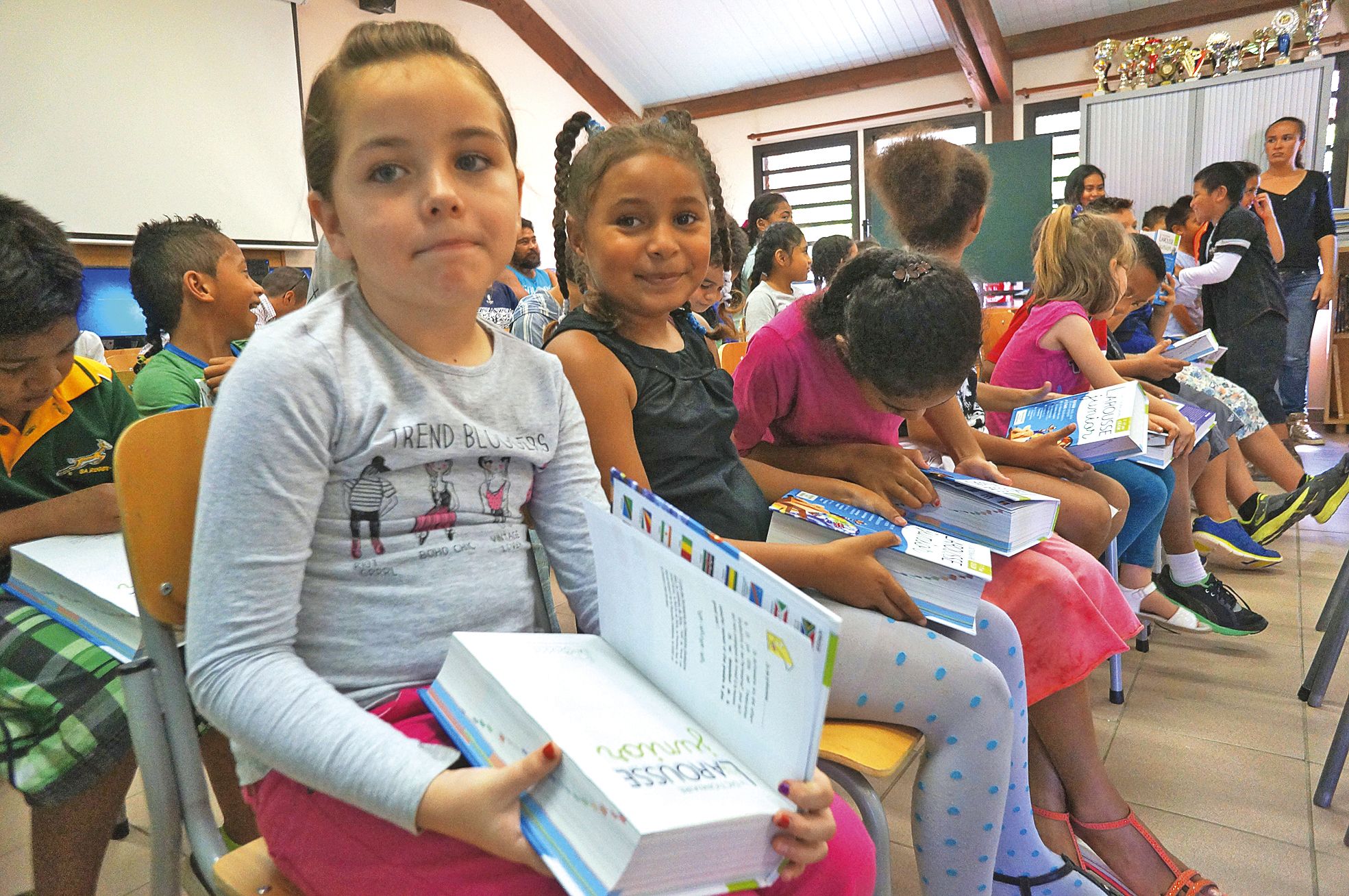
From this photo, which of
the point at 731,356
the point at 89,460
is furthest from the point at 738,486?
the point at 89,460

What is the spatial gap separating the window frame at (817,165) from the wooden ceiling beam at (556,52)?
133 centimetres

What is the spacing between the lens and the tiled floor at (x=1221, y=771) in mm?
1271

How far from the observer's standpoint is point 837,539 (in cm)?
91

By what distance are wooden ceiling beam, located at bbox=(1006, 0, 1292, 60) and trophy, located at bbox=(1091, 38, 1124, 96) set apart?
0.25 m

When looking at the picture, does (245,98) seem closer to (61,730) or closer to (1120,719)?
(61,730)

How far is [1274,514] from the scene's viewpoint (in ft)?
8.06

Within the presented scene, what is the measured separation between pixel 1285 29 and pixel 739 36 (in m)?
3.73

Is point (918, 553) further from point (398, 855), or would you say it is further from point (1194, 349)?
point (1194, 349)

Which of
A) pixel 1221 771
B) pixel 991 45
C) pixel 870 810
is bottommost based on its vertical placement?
pixel 1221 771

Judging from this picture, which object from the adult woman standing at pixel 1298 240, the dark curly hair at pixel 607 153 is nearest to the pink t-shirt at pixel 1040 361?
the dark curly hair at pixel 607 153

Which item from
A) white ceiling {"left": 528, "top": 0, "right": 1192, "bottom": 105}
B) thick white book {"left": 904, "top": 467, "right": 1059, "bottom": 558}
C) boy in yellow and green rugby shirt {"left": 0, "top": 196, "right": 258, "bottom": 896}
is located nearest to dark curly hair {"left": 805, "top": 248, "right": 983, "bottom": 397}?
thick white book {"left": 904, "top": 467, "right": 1059, "bottom": 558}

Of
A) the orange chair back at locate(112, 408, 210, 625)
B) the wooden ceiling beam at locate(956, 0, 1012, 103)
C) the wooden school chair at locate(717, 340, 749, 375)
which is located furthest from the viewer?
the wooden ceiling beam at locate(956, 0, 1012, 103)

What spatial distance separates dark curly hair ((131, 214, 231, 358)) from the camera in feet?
5.82

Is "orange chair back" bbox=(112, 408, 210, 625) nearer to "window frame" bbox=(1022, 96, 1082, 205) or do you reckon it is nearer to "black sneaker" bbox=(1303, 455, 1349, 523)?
"black sneaker" bbox=(1303, 455, 1349, 523)
